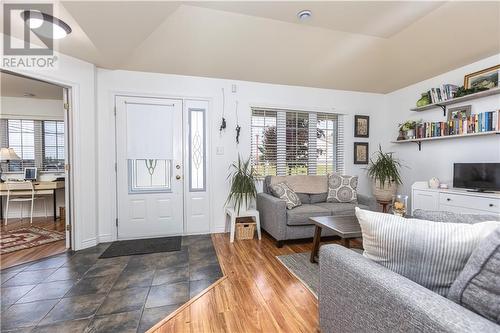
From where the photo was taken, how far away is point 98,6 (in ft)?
5.74

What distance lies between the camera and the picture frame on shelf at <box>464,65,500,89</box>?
106 inches

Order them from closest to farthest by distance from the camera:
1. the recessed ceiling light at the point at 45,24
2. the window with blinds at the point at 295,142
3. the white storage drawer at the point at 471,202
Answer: the recessed ceiling light at the point at 45,24 < the white storage drawer at the point at 471,202 < the window with blinds at the point at 295,142

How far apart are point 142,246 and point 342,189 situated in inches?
115

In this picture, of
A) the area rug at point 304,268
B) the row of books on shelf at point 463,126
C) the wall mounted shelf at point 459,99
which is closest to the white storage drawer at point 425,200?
the row of books on shelf at point 463,126

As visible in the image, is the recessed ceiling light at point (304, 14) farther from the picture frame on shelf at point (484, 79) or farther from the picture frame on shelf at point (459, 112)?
the picture frame on shelf at point (459, 112)

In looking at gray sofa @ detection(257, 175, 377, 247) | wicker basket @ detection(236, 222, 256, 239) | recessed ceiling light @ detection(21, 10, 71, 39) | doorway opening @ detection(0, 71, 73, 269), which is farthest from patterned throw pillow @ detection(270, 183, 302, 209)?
doorway opening @ detection(0, 71, 73, 269)

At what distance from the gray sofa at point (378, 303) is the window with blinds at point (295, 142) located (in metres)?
2.65

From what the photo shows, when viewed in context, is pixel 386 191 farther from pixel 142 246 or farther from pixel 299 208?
pixel 142 246

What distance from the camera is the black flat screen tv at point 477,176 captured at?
2.61 meters

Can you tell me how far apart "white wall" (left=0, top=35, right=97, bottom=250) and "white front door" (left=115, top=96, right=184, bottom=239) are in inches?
11.7

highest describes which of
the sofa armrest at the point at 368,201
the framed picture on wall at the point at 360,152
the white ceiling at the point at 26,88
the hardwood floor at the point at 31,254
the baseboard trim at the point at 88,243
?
the white ceiling at the point at 26,88

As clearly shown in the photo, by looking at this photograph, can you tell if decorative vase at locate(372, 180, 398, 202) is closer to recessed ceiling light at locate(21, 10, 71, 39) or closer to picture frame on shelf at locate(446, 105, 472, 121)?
picture frame on shelf at locate(446, 105, 472, 121)

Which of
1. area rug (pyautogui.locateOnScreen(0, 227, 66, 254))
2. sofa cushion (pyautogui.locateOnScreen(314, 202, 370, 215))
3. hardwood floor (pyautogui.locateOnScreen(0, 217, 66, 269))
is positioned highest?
sofa cushion (pyautogui.locateOnScreen(314, 202, 370, 215))

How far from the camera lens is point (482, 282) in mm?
712
